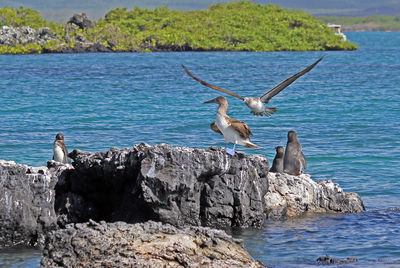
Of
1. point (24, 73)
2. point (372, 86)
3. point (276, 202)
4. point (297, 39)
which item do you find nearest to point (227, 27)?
point (297, 39)

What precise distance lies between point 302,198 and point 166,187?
10.6 feet

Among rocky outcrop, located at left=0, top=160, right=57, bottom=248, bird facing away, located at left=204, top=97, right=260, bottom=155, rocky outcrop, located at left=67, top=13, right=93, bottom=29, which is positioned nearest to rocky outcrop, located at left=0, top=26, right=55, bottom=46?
rocky outcrop, located at left=67, top=13, right=93, bottom=29

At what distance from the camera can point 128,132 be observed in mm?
26000

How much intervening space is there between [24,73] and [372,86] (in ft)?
86.3

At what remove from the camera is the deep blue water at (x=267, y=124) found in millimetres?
11617

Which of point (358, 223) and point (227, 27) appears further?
point (227, 27)

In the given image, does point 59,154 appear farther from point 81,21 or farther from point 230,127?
point 81,21

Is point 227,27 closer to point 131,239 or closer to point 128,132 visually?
point 128,132

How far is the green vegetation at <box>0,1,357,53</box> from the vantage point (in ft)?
339

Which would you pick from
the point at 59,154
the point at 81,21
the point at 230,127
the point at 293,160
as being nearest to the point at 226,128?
the point at 230,127

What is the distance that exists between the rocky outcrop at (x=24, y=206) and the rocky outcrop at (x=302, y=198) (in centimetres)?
377

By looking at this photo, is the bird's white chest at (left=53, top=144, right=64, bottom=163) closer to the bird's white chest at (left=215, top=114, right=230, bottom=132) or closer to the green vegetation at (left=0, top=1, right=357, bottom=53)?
the bird's white chest at (left=215, top=114, right=230, bottom=132)

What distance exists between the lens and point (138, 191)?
1088cm

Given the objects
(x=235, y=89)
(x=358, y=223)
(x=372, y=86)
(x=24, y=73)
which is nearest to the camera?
(x=358, y=223)
